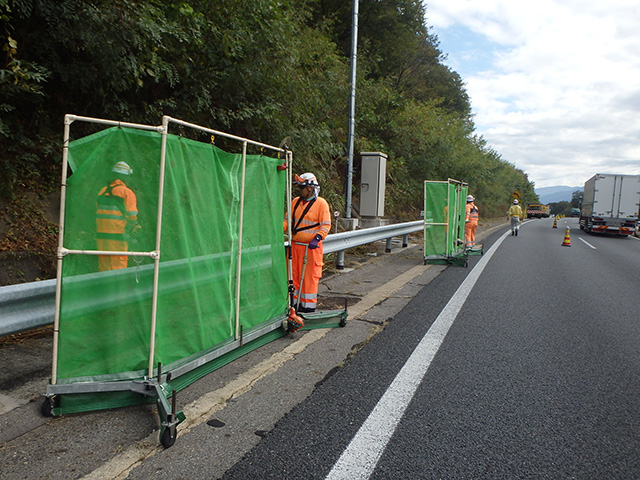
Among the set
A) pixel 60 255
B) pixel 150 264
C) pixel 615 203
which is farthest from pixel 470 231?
pixel 615 203

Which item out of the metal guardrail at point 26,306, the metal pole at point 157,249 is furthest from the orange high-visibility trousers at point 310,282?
the metal guardrail at point 26,306

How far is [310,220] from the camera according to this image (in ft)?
18.3

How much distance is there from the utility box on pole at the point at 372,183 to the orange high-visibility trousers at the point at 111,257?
35.8 feet

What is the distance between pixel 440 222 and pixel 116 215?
8871 mm

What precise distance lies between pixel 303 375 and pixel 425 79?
34146mm

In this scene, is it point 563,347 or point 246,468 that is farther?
point 563,347

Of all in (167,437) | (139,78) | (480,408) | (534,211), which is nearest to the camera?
(167,437)

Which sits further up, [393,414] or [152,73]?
[152,73]

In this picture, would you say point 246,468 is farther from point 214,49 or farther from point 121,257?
point 214,49

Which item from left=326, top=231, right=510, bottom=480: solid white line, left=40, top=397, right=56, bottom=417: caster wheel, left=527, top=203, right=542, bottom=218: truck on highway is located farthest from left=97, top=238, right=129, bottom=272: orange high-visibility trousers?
left=527, top=203, right=542, bottom=218: truck on highway

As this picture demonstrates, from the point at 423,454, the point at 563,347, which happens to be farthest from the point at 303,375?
the point at 563,347

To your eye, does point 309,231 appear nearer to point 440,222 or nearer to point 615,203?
point 440,222

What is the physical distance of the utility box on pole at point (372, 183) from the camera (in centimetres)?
1366

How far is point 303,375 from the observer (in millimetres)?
3914
